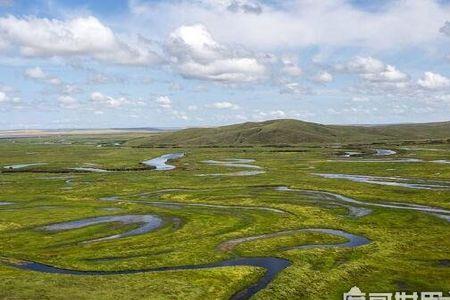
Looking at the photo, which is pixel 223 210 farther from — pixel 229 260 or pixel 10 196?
pixel 10 196

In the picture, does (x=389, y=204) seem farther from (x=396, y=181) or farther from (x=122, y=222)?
(x=122, y=222)

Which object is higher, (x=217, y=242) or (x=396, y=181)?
(x=396, y=181)

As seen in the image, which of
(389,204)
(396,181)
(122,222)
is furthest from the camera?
(396,181)

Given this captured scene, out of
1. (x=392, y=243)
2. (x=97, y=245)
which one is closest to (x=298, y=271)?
(x=392, y=243)

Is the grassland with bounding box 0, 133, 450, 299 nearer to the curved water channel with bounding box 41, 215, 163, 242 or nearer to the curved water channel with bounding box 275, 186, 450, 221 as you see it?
the curved water channel with bounding box 41, 215, 163, 242

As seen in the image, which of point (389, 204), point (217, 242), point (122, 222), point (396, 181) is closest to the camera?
point (217, 242)

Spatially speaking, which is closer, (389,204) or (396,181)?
(389,204)

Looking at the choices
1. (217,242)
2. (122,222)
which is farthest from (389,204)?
(122,222)

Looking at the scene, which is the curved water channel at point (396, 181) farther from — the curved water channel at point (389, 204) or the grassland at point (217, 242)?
the curved water channel at point (389, 204)

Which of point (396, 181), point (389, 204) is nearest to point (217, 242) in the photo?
point (389, 204)

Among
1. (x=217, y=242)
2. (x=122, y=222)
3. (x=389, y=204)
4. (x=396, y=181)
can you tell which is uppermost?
(x=396, y=181)

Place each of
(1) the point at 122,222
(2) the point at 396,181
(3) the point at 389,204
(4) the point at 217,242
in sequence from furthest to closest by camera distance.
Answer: (2) the point at 396,181
(3) the point at 389,204
(1) the point at 122,222
(4) the point at 217,242

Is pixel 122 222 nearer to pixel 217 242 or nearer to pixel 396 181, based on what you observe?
pixel 217 242
